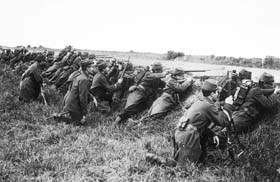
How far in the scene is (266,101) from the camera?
654 centimetres

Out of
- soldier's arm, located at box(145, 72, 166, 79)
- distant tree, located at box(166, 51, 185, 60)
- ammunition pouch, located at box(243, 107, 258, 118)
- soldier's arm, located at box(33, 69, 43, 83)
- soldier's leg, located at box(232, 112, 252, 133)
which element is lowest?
soldier's leg, located at box(232, 112, 252, 133)

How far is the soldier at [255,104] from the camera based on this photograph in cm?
658

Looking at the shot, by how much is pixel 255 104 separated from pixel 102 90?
15.3 feet

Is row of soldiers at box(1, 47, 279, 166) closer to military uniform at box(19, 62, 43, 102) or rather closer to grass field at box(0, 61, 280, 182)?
military uniform at box(19, 62, 43, 102)

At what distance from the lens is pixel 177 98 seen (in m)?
8.62

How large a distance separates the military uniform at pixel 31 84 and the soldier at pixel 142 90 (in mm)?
3552

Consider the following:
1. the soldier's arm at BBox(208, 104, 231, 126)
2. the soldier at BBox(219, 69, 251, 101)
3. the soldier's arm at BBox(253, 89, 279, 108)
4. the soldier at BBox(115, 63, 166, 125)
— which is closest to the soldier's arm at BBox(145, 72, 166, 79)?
the soldier at BBox(115, 63, 166, 125)

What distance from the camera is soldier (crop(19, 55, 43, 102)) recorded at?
35.3 feet

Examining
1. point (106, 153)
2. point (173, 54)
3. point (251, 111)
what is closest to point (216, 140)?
point (251, 111)

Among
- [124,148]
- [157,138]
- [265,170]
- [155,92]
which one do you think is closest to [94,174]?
[124,148]

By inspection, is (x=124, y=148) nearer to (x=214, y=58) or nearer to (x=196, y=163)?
(x=196, y=163)

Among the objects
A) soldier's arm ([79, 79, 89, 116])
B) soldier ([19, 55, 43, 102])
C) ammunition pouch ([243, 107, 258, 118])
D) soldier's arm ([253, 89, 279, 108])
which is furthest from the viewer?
soldier ([19, 55, 43, 102])

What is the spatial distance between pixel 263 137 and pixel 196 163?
5.38 feet

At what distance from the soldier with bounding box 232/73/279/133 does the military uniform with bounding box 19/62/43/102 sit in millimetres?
6679
